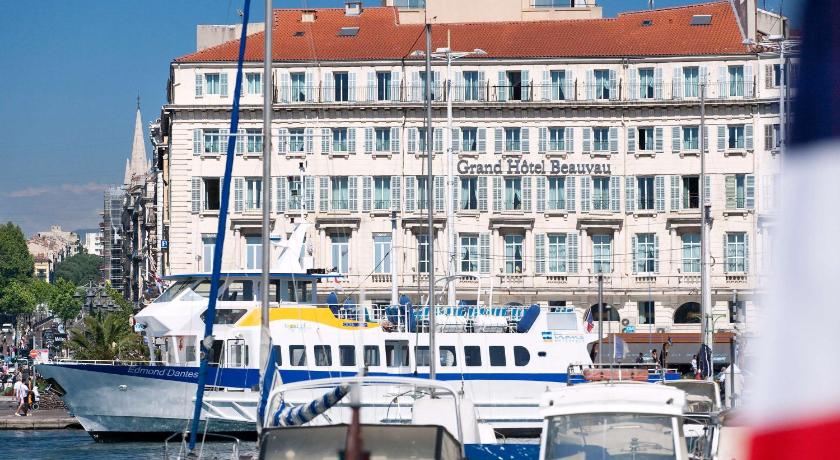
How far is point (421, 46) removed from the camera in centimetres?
6862

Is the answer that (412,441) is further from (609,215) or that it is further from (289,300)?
(609,215)

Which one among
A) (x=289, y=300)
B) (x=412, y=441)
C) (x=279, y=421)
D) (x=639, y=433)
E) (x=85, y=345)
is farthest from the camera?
(x=85, y=345)

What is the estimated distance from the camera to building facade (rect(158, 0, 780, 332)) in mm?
67125

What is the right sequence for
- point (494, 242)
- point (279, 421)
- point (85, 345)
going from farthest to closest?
point (494, 242), point (85, 345), point (279, 421)

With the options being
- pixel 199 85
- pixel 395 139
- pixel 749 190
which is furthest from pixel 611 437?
pixel 199 85

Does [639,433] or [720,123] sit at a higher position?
[720,123]

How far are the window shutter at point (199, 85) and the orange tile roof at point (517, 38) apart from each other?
0.92 metres

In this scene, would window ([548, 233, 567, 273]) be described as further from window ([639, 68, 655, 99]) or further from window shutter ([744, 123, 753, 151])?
window shutter ([744, 123, 753, 151])

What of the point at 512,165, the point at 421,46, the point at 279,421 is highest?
the point at 421,46

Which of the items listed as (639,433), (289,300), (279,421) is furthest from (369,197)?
(639,433)

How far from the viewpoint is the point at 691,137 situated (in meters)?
67.6

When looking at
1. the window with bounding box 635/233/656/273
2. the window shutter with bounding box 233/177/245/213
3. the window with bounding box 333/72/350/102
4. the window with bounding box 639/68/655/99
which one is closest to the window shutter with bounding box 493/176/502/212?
the window with bounding box 635/233/656/273

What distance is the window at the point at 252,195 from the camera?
6788 cm

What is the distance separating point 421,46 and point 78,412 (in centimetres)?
3149
